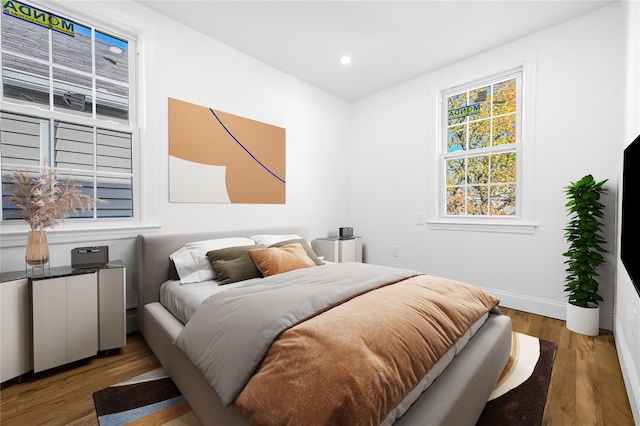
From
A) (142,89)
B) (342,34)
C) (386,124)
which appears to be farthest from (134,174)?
(386,124)

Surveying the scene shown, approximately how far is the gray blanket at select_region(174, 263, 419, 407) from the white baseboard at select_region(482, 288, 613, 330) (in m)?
2.02

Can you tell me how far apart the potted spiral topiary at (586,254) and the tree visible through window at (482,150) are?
0.65 meters

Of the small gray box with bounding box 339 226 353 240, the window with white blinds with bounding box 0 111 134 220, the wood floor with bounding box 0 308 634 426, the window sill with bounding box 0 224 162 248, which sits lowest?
the wood floor with bounding box 0 308 634 426

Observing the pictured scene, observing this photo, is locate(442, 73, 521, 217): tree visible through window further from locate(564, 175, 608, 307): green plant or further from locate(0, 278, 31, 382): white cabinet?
locate(0, 278, 31, 382): white cabinet

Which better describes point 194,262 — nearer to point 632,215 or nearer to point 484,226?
point 632,215

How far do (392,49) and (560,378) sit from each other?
10.9 feet

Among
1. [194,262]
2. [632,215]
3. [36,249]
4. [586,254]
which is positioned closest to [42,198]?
[36,249]

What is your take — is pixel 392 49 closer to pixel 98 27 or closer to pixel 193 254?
pixel 98 27

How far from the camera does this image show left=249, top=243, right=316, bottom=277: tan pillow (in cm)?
236

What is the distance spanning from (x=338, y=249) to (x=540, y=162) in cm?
247

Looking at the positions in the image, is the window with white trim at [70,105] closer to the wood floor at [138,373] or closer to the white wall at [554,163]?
the wood floor at [138,373]

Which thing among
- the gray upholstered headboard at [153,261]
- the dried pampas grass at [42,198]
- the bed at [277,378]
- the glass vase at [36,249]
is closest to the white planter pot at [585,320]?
the bed at [277,378]

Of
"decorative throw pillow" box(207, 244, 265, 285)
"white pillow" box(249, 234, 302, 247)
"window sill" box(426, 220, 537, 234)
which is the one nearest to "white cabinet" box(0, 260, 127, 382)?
"decorative throw pillow" box(207, 244, 265, 285)

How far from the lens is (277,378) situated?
1033mm
